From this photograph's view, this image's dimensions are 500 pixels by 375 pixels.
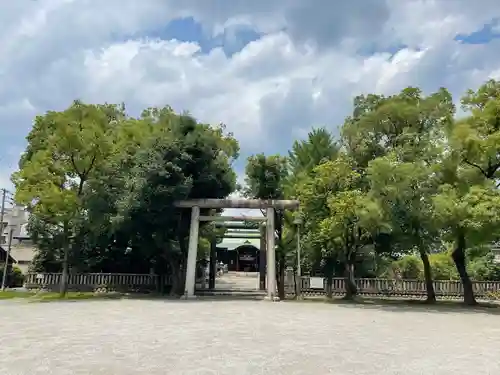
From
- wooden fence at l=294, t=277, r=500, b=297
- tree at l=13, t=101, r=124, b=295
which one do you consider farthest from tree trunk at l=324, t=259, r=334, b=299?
tree at l=13, t=101, r=124, b=295

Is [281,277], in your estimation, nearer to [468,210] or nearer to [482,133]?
[468,210]

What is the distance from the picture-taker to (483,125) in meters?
17.5

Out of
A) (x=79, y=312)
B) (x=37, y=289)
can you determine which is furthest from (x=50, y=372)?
(x=37, y=289)

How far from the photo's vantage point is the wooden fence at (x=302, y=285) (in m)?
22.7

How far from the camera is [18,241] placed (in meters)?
48.6

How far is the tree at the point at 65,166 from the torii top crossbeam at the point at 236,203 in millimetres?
4752

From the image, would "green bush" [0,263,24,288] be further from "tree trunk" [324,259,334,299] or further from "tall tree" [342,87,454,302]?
"tall tree" [342,87,454,302]

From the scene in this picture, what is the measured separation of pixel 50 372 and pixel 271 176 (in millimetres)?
15634

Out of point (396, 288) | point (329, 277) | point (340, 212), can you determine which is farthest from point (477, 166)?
point (329, 277)

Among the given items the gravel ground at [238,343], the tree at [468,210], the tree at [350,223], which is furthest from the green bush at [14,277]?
the tree at [468,210]

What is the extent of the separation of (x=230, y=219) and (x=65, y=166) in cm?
794

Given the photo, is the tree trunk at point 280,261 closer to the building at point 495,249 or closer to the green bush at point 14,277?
the building at point 495,249

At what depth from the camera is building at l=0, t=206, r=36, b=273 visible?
36350 mm

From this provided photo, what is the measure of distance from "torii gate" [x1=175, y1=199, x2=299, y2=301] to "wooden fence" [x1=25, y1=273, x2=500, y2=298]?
4.75 meters
